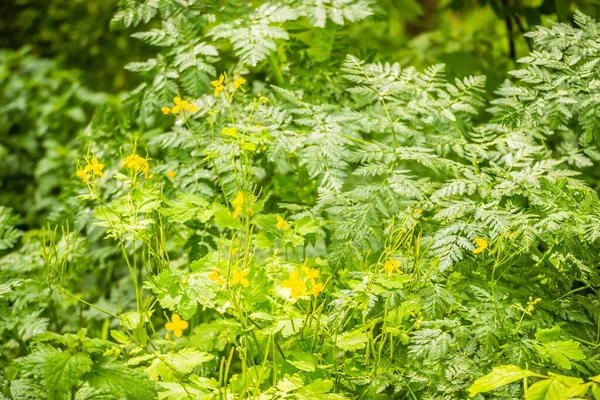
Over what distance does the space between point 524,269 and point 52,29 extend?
480 centimetres

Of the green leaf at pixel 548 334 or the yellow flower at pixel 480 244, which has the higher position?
the yellow flower at pixel 480 244

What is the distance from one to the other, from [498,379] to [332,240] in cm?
57

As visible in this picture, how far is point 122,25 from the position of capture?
2.09 meters

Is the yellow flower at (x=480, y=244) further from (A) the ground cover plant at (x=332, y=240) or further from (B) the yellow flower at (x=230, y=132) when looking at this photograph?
(B) the yellow flower at (x=230, y=132)

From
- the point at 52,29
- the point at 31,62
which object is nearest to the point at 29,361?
the point at 31,62

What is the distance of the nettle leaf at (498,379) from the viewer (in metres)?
1.19

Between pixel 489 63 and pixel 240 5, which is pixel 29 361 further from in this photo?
pixel 489 63

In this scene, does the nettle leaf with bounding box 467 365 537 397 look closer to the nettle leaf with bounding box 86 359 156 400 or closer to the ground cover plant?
the ground cover plant

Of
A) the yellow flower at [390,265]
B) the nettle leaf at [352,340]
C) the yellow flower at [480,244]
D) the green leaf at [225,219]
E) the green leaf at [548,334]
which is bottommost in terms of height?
the nettle leaf at [352,340]

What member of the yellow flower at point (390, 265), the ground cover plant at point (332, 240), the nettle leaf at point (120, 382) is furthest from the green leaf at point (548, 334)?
the nettle leaf at point (120, 382)

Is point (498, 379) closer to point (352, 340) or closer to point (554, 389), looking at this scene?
point (554, 389)

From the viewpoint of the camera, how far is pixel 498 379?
3.96ft

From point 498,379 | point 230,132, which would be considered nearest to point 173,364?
point 230,132

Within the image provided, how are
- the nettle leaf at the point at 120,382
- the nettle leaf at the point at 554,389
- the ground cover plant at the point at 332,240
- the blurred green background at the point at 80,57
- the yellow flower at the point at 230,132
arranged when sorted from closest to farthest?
the nettle leaf at the point at 554,389 → the nettle leaf at the point at 120,382 → the ground cover plant at the point at 332,240 → the yellow flower at the point at 230,132 → the blurred green background at the point at 80,57
